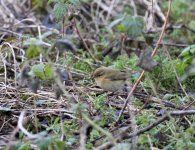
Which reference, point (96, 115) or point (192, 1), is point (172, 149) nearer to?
point (96, 115)

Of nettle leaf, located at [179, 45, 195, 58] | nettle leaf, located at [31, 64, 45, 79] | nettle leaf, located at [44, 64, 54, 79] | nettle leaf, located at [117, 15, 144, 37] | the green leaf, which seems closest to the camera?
the green leaf

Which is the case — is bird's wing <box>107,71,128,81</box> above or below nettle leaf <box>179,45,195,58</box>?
below

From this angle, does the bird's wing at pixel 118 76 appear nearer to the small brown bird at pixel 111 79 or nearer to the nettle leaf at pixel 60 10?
the small brown bird at pixel 111 79

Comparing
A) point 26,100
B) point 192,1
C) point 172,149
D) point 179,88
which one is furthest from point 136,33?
point 192,1

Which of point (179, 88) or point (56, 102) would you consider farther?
point (179, 88)

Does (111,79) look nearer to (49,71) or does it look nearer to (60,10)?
(60,10)

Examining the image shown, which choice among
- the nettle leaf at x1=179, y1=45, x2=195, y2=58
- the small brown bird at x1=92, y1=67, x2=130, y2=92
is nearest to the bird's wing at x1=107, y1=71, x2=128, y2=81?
the small brown bird at x1=92, y1=67, x2=130, y2=92

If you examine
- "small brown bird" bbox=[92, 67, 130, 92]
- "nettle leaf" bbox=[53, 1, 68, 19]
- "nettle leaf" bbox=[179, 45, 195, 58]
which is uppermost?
"nettle leaf" bbox=[53, 1, 68, 19]

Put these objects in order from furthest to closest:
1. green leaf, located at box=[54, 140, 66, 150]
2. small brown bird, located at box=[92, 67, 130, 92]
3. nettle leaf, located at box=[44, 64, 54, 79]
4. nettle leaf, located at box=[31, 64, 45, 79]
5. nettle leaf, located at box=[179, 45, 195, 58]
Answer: nettle leaf, located at box=[179, 45, 195, 58], small brown bird, located at box=[92, 67, 130, 92], nettle leaf, located at box=[31, 64, 45, 79], nettle leaf, located at box=[44, 64, 54, 79], green leaf, located at box=[54, 140, 66, 150]

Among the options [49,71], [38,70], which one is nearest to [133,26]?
[38,70]

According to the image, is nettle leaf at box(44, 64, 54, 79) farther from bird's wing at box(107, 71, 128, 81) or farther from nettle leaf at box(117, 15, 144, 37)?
nettle leaf at box(117, 15, 144, 37)

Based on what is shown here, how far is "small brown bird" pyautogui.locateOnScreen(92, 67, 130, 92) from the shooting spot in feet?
15.9

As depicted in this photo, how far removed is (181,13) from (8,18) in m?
2.63

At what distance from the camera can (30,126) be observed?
4336 mm
